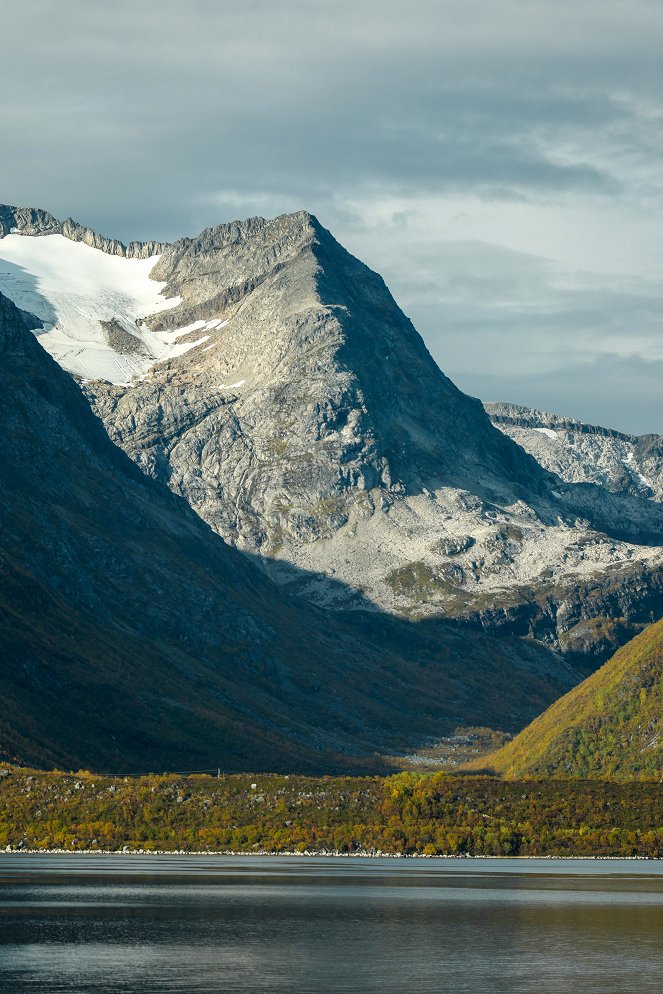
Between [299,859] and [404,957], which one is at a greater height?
[404,957]

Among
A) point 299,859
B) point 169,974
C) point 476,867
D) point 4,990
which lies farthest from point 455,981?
point 299,859

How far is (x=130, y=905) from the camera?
127 m

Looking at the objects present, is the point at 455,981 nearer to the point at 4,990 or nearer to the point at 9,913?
the point at 4,990

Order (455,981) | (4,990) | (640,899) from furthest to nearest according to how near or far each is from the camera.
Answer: (640,899) < (455,981) < (4,990)

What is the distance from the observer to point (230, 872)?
557 feet

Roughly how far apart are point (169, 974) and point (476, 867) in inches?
3932

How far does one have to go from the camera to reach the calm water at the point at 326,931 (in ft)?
294

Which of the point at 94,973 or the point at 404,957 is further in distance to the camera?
the point at 404,957

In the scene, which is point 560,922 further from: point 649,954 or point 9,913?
point 9,913

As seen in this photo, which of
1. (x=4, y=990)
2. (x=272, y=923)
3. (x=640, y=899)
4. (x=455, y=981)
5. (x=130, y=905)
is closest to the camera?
(x=4, y=990)

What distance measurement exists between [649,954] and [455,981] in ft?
55.0

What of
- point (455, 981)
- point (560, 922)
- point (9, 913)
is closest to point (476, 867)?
point (560, 922)

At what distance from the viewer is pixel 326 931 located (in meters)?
112

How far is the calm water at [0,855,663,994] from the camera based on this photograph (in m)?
89.7
